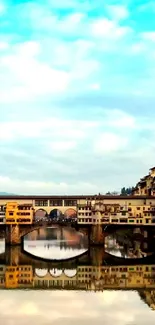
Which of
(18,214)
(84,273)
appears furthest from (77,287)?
(18,214)

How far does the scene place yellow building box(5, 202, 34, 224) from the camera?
49000 millimetres

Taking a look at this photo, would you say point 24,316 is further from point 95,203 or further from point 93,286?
point 95,203

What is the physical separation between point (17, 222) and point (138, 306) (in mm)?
28929

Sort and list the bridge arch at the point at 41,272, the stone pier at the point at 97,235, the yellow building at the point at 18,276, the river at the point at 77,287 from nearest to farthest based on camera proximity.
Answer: the river at the point at 77,287 → the yellow building at the point at 18,276 → the bridge arch at the point at 41,272 → the stone pier at the point at 97,235

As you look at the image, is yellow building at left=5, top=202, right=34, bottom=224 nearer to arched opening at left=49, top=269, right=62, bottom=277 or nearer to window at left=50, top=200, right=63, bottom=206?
window at left=50, top=200, right=63, bottom=206

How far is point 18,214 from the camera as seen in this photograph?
162 ft

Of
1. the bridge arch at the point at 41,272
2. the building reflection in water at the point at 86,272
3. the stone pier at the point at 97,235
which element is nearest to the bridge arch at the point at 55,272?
the building reflection in water at the point at 86,272

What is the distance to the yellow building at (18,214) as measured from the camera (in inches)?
1929

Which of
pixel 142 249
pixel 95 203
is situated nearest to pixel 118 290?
pixel 142 249

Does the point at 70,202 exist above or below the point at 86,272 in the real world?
above

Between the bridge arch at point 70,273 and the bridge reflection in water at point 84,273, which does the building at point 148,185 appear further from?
the bridge arch at point 70,273

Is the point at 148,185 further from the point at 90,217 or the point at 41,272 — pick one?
the point at 41,272

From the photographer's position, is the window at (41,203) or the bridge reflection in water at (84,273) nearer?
the bridge reflection in water at (84,273)

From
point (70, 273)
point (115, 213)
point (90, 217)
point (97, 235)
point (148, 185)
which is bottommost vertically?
point (70, 273)
